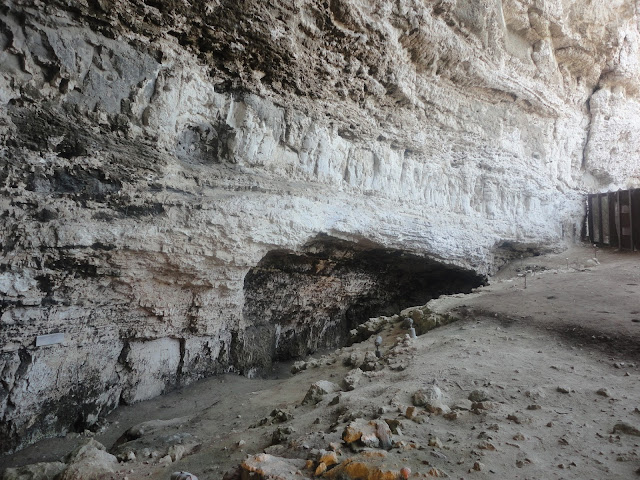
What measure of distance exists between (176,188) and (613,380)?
5.12 meters

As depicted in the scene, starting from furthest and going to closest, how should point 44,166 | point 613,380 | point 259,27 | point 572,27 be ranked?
point 572,27 < point 259,27 < point 44,166 < point 613,380

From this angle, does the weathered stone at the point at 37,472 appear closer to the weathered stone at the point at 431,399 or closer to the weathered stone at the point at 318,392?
the weathered stone at the point at 318,392

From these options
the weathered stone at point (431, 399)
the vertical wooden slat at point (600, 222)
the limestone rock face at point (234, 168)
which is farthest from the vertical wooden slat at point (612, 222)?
the weathered stone at point (431, 399)

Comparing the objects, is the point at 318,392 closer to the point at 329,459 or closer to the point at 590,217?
the point at 329,459

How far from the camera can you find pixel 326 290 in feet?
27.0

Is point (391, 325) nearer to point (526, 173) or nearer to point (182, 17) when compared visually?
point (182, 17)

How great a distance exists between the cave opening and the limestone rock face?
0.06m

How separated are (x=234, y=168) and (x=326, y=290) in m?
3.75

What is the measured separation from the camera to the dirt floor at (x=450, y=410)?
190cm

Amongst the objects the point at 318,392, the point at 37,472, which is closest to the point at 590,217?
the point at 318,392

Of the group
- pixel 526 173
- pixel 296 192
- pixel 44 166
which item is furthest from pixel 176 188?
pixel 526 173

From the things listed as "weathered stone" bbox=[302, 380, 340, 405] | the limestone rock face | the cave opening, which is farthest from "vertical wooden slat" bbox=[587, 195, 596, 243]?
"weathered stone" bbox=[302, 380, 340, 405]

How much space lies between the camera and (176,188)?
16.3 feet

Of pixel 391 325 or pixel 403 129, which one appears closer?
pixel 391 325
